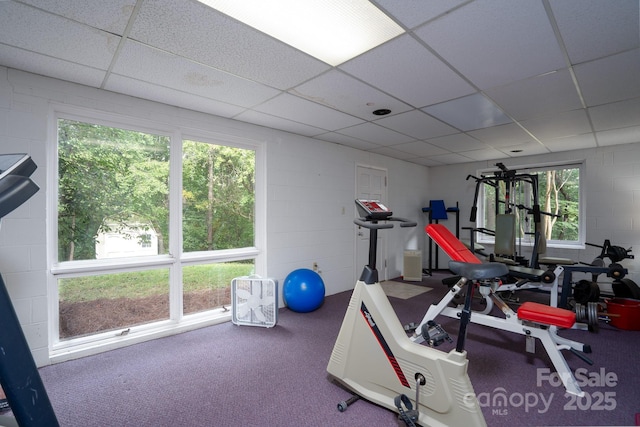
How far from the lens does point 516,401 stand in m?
1.98

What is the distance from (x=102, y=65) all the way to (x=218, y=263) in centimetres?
211

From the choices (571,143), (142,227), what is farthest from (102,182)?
(571,143)

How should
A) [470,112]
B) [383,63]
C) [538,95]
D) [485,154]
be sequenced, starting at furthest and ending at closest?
1. [485,154]
2. [470,112]
3. [538,95]
4. [383,63]

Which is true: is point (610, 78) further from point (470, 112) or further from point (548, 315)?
point (548, 315)

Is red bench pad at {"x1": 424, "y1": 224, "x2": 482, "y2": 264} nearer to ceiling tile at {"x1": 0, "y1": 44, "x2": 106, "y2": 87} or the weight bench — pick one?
the weight bench

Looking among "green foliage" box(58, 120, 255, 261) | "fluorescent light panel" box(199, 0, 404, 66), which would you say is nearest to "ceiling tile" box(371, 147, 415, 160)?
"green foliage" box(58, 120, 255, 261)

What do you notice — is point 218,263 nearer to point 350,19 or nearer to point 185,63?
point 185,63

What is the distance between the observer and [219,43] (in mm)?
1872

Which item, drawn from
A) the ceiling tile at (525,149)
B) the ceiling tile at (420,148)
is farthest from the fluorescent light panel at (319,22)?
the ceiling tile at (525,149)

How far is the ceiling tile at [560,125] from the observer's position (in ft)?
10.3

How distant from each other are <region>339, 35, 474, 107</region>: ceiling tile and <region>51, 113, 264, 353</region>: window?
1.84m

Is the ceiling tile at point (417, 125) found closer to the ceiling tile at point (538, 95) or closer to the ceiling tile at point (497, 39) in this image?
the ceiling tile at point (538, 95)

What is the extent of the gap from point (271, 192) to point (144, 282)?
1.65 m

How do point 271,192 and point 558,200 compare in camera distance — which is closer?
point 271,192
